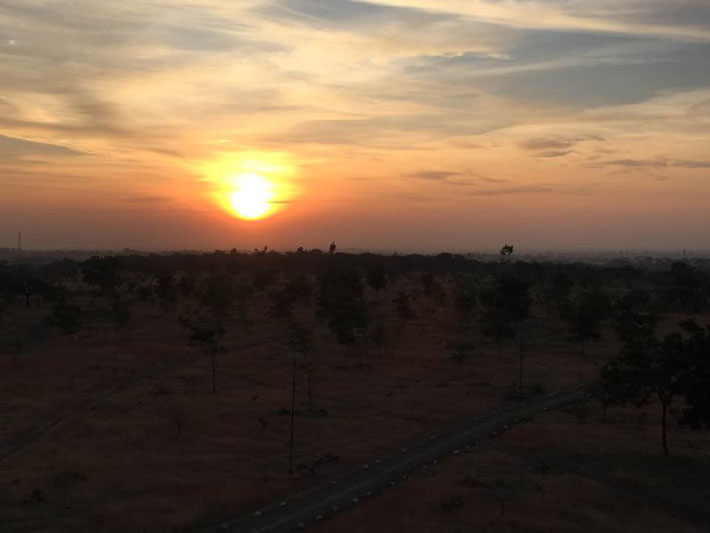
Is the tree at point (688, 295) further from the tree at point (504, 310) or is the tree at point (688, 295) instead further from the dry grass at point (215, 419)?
the tree at point (504, 310)

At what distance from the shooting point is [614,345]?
8725 cm

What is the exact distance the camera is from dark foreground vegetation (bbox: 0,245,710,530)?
1355 inches

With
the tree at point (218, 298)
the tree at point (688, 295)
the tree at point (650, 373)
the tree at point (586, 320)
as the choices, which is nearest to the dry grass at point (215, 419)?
the tree at point (586, 320)

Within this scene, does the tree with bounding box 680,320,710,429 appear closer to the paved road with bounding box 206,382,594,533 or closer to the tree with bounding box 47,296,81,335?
the paved road with bounding box 206,382,594,533

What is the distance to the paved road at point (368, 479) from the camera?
29.0 m


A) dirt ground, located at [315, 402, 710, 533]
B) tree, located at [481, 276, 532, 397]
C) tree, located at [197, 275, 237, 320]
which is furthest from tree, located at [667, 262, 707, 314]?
dirt ground, located at [315, 402, 710, 533]

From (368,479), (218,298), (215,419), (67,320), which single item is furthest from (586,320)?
(67,320)

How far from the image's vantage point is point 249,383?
6091 cm

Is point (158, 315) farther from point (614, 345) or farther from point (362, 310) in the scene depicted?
point (614, 345)

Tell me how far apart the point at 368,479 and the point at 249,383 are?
2856cm

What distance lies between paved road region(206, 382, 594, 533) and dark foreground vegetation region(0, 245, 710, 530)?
5.49ft

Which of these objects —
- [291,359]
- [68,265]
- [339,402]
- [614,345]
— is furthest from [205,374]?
[68,265]

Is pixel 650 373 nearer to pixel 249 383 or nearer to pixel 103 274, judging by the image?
pixel 249 383

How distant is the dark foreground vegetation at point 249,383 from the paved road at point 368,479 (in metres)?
1.67
